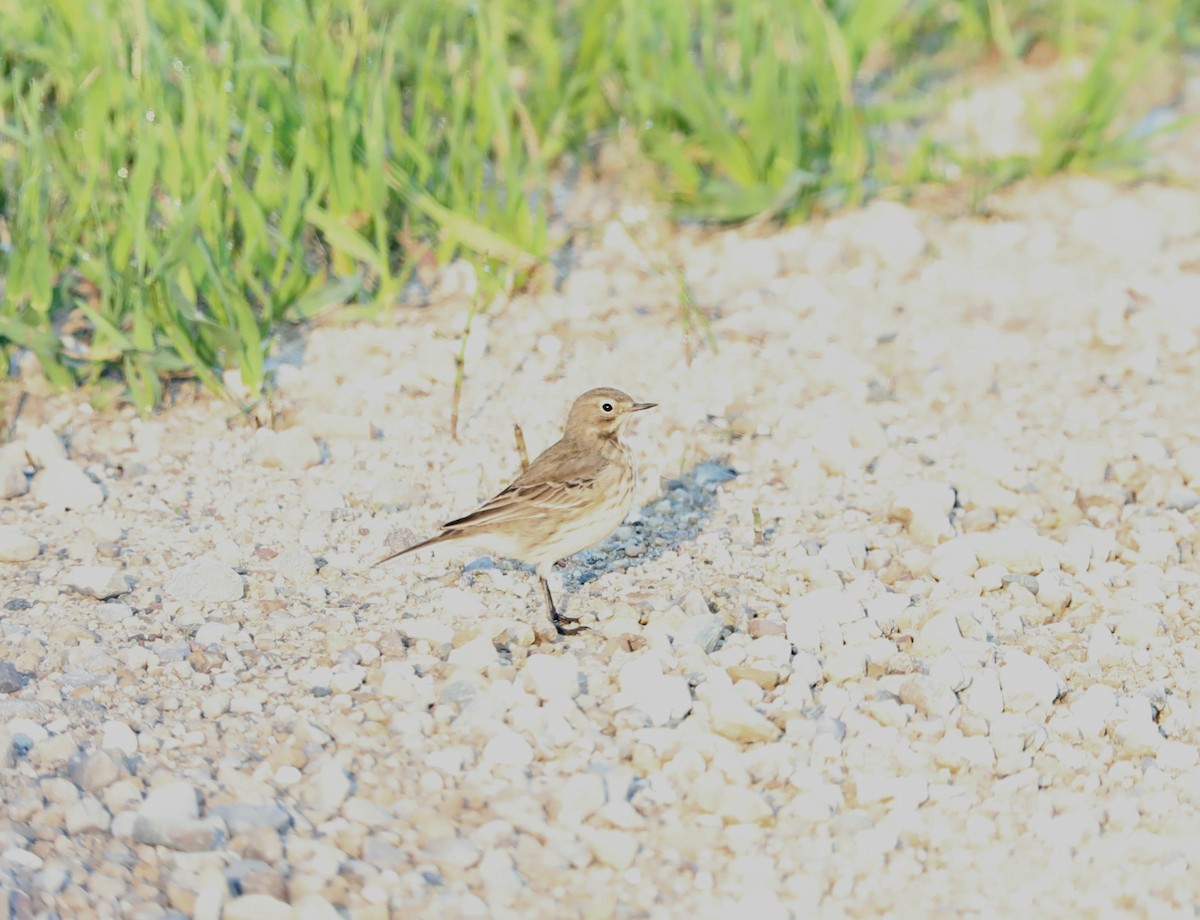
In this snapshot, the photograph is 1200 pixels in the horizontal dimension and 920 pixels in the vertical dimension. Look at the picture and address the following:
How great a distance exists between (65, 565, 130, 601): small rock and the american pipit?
0.78 meters

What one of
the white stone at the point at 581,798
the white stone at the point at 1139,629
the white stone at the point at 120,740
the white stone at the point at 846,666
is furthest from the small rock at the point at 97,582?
the white stone at the point at 1139,629

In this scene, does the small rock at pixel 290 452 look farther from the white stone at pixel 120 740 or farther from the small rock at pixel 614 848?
the small rock at pixel 614 848

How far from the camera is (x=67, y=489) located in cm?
560

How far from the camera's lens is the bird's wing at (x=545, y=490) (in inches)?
197

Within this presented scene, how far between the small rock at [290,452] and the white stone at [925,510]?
198 centimetres

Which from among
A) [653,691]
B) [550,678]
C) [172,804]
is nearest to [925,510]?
[653,691]

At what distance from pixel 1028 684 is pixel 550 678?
1273 millimetres

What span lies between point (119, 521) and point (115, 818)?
5.77ft

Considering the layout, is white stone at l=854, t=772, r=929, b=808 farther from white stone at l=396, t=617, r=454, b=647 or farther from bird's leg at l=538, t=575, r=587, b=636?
white stone at l=396, t=617, r=454, b=647

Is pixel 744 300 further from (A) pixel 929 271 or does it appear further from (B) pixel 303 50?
(B) pixel 303 50

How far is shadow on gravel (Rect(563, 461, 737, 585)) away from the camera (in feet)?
17.9

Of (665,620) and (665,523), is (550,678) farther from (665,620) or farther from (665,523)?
(665,523)

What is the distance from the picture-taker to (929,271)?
754 centimetres

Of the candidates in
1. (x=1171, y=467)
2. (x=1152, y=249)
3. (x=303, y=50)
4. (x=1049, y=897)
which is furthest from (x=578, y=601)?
(x=1152, y=249)
